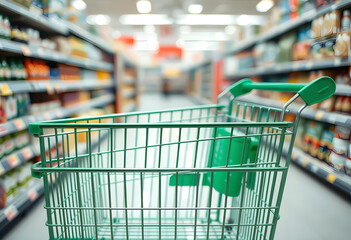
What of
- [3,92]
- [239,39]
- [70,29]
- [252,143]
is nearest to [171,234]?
[252,143]

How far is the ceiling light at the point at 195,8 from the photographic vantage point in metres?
9.27

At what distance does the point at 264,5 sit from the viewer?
941cm

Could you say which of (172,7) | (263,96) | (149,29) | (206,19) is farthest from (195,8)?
(263,96)

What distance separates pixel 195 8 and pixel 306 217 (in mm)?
9756

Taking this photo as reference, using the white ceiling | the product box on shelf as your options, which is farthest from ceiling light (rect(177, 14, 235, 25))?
the product box on shelf

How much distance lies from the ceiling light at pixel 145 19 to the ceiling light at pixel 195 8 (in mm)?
1252

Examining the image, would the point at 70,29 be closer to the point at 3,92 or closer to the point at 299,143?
the point at 3,92

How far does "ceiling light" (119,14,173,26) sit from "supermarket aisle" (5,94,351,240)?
33.9ft

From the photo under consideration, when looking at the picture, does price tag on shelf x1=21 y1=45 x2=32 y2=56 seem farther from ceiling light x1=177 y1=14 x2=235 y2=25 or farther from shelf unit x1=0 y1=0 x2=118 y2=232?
ceiling light x1=177 y1=14 x2=235 y2=25

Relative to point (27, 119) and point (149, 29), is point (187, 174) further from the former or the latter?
point (149, 29)

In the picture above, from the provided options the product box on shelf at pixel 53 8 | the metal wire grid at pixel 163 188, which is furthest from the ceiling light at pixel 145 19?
the metal wire grid at pixel 163 188

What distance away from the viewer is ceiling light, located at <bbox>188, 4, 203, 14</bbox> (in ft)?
30.4

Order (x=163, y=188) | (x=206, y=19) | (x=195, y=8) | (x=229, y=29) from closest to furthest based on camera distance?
(x=163, y=188) < (x=195, y=8) < (x=206, y=19) < (x=229, y=29)

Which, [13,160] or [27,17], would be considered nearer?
[13,160]
